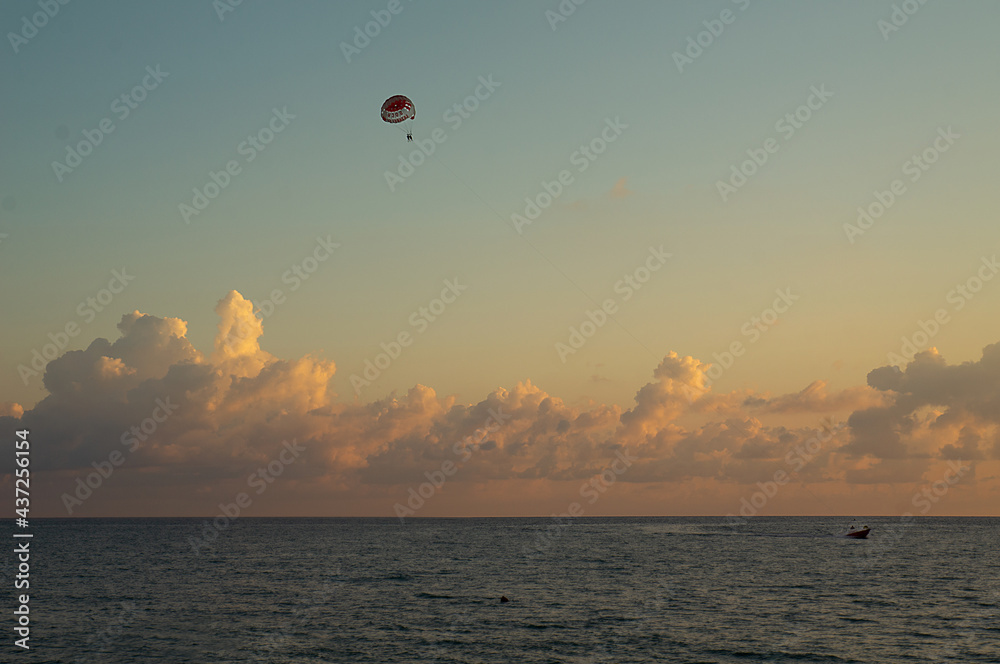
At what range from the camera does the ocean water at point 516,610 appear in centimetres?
5069

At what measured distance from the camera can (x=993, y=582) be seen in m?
89.5

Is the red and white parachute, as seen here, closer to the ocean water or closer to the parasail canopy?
the parasail canopy

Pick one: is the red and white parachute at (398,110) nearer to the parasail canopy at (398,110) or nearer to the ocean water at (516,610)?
the parasail canopy at (398,110)

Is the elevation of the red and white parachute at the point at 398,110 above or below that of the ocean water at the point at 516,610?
above

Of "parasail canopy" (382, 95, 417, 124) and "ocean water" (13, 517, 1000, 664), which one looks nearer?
"ocean water" (13, 517, 1000, 664)

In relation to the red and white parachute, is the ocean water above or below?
below

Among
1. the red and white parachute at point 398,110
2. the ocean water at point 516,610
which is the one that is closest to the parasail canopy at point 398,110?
the red and white parachute at point 398,110

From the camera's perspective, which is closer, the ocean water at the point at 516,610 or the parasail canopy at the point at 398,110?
the ocean water at the point at 516,610

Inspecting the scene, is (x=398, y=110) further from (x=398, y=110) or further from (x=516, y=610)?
(x=516, y=610)

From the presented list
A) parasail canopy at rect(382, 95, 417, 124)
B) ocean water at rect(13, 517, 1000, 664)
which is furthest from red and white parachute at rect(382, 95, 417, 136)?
ocean water at rect(13, 517, 1000, 664)

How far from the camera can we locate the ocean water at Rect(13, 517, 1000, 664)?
50688 mm

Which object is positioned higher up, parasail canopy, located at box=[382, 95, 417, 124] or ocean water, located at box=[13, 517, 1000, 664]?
parasail canopy, located at box=[382, 95, 417, 124]

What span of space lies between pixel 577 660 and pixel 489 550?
98.0 m

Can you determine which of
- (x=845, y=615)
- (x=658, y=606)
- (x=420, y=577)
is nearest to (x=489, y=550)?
(x=420, y=577)
